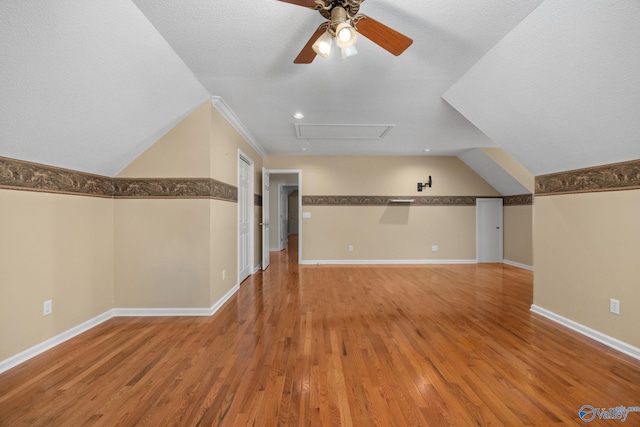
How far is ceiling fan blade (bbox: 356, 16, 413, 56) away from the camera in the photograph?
164 cm

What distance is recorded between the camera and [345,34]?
1.59 m

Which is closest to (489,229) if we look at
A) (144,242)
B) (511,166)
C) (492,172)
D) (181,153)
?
(492,172)

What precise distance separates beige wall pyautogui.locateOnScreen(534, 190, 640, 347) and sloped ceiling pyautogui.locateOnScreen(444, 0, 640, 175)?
0.41 meters

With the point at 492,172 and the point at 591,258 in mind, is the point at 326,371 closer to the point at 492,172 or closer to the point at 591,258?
the point at 591,258

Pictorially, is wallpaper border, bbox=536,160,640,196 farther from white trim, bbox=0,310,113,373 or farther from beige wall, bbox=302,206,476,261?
white trim, bbox=0,310,113,373

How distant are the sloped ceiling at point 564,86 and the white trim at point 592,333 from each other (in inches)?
62.4

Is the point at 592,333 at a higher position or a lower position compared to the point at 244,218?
lower

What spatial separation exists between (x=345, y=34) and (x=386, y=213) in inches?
205

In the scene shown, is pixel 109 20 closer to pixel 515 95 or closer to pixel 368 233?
pixel 515 95

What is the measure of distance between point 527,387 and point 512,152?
2.61 m

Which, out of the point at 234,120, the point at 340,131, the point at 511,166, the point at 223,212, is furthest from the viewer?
the point at 511,166

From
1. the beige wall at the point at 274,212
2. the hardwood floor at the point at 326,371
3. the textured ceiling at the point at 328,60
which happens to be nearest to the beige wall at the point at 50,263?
the hardwood floor at the point at 326,371

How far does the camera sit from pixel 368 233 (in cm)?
648

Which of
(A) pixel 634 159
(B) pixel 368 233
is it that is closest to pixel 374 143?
(B) pixel 368 233
